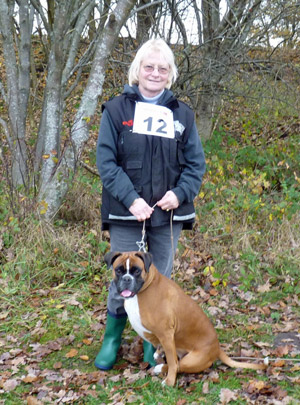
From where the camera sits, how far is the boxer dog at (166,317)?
345 cm

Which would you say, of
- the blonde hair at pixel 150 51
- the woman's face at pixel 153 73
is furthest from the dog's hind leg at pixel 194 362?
the blonde hair at pixel 150 51

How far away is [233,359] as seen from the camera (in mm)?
4141

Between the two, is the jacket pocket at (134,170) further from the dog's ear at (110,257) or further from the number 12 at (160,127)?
the dog's ear at (110,257)

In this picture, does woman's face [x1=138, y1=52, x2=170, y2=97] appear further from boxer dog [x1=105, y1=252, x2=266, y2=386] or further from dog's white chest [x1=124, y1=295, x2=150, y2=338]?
dog's white chest [x1=124, y1=295, x2=150, y2=338]

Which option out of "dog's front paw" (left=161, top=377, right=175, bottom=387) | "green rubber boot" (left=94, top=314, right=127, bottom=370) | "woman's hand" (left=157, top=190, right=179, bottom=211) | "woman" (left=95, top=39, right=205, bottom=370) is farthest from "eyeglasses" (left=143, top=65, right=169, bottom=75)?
"dog's front paw" (left=161, top=377, right=175, bottom=387)

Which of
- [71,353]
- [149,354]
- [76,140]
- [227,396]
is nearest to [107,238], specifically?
[76,140]

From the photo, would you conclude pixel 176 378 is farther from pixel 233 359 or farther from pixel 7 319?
pixel 7 319

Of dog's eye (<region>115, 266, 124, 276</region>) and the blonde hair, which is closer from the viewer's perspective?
dog's eye (<region>115, 266, 124, 276</region>)

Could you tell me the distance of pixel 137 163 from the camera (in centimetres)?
357

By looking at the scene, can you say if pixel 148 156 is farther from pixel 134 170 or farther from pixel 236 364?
pixel 236 364

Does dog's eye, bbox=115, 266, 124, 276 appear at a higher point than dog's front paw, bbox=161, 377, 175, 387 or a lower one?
higher

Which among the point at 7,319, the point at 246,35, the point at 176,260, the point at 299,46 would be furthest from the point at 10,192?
the point at 299,46

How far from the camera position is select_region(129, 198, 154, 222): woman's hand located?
11.5ft

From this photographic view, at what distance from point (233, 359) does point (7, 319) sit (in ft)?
7.78
